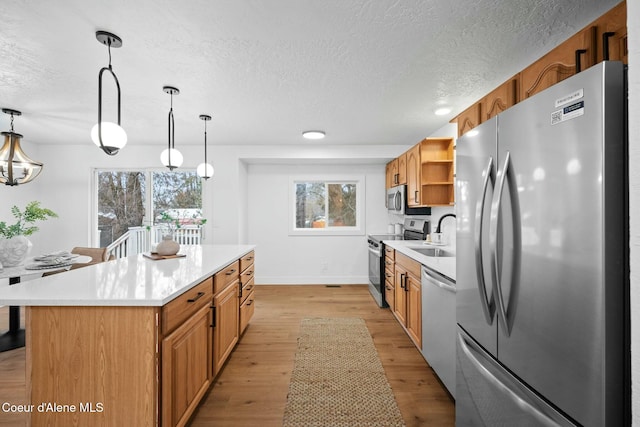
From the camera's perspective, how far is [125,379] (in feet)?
4.50

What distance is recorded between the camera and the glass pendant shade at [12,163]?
3.11 meters


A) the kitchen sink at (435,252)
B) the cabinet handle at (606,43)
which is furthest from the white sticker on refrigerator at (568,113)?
the kitchen sink at (435,252)

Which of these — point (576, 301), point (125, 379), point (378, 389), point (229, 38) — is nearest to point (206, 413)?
point (125, 379)

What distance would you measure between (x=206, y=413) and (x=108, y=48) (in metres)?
2.45

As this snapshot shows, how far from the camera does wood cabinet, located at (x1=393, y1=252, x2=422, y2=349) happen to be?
264 cm

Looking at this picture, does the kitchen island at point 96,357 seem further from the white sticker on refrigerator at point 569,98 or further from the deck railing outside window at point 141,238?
the deck railing outside window at point 141,238

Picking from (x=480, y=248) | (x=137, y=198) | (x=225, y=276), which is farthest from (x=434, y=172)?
(x=137, y=198)

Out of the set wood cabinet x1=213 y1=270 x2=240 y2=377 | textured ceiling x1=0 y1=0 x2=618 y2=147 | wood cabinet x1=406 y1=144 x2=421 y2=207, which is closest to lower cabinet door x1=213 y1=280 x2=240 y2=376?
wood cabinet x1=213 y1=270 x2=240 y2=377

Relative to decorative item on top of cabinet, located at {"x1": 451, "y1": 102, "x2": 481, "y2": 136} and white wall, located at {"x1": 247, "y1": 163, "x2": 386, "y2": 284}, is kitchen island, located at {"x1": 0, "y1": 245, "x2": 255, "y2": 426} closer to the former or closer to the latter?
decorative item on top of cabinet, located at {"x1": 451, "y1": 102, "x2": 481, "y2": 136}

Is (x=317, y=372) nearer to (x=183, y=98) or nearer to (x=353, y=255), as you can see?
(x=183, y=98)

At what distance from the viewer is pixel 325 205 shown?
5523mm

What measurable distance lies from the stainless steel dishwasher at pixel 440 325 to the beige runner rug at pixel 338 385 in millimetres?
401

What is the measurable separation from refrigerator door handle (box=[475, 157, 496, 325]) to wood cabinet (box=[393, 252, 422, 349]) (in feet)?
4.03

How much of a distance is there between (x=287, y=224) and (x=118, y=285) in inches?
150
